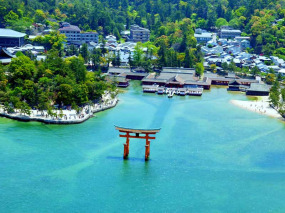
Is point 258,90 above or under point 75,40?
under

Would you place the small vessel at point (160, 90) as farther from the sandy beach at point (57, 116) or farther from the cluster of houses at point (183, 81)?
the sandy beach at point (57, 116)

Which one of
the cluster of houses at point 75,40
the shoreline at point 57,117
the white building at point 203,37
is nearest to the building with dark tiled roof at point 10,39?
the cluster of houses at point 75,40

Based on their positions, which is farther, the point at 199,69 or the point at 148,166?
the point at 199,69

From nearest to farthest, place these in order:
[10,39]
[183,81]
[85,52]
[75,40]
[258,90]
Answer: [258,90] → [183,81] → [85,52] → [10,39] → [75,40]

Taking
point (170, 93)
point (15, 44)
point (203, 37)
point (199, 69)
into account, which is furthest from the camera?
point (203, 37)

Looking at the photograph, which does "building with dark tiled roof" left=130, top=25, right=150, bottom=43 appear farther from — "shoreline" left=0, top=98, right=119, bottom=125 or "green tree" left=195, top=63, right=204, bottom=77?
"shoreline" left=0, top=98, right=119, bottom=125

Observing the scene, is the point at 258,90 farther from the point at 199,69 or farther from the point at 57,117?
the point at 57,117

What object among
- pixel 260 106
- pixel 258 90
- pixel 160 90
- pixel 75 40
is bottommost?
pixel 260 106

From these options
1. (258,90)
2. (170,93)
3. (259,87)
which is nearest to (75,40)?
(170,93)
